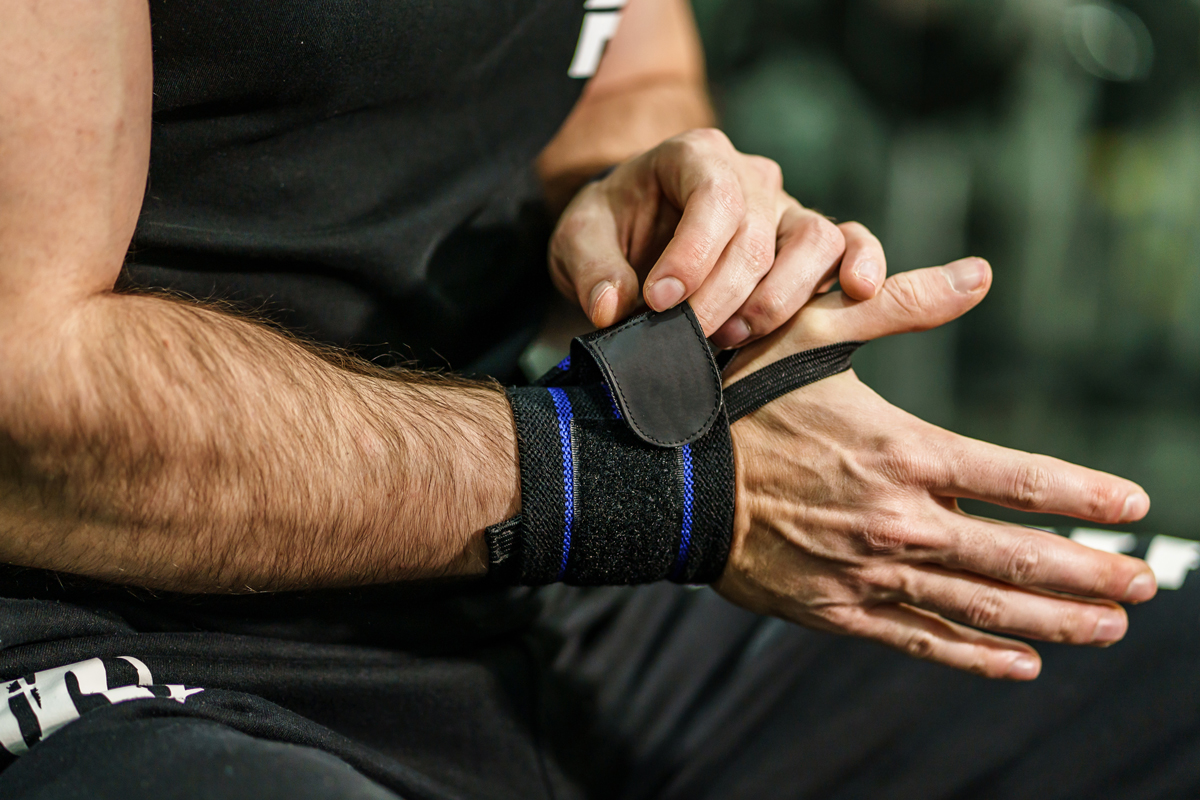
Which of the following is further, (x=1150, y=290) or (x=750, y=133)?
(x=750, y=133)

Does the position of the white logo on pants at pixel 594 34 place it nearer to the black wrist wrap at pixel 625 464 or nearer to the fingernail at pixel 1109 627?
the black wrist wrap at pixel 625 464

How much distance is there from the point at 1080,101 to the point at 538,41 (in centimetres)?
264

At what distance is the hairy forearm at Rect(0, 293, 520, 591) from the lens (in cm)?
55

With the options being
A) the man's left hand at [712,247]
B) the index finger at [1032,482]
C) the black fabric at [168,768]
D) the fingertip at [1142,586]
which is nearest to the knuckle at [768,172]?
the man's left hand at [712,247]

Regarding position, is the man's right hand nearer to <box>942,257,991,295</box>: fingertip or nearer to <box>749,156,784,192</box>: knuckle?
<box>942,257,991,295</box>: fingertip

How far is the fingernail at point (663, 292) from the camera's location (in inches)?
27.8

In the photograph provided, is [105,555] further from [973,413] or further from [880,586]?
[973,413]

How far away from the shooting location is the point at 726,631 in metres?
1.09

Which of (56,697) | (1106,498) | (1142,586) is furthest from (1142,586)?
(56,697)

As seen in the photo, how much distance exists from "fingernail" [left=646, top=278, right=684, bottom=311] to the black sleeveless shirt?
1.11 ft

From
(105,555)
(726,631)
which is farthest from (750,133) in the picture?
(105,555)

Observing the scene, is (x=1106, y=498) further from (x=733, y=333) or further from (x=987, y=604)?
(x=733, y=333)

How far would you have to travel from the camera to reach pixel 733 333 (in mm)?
783

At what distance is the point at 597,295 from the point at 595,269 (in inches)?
2.2
